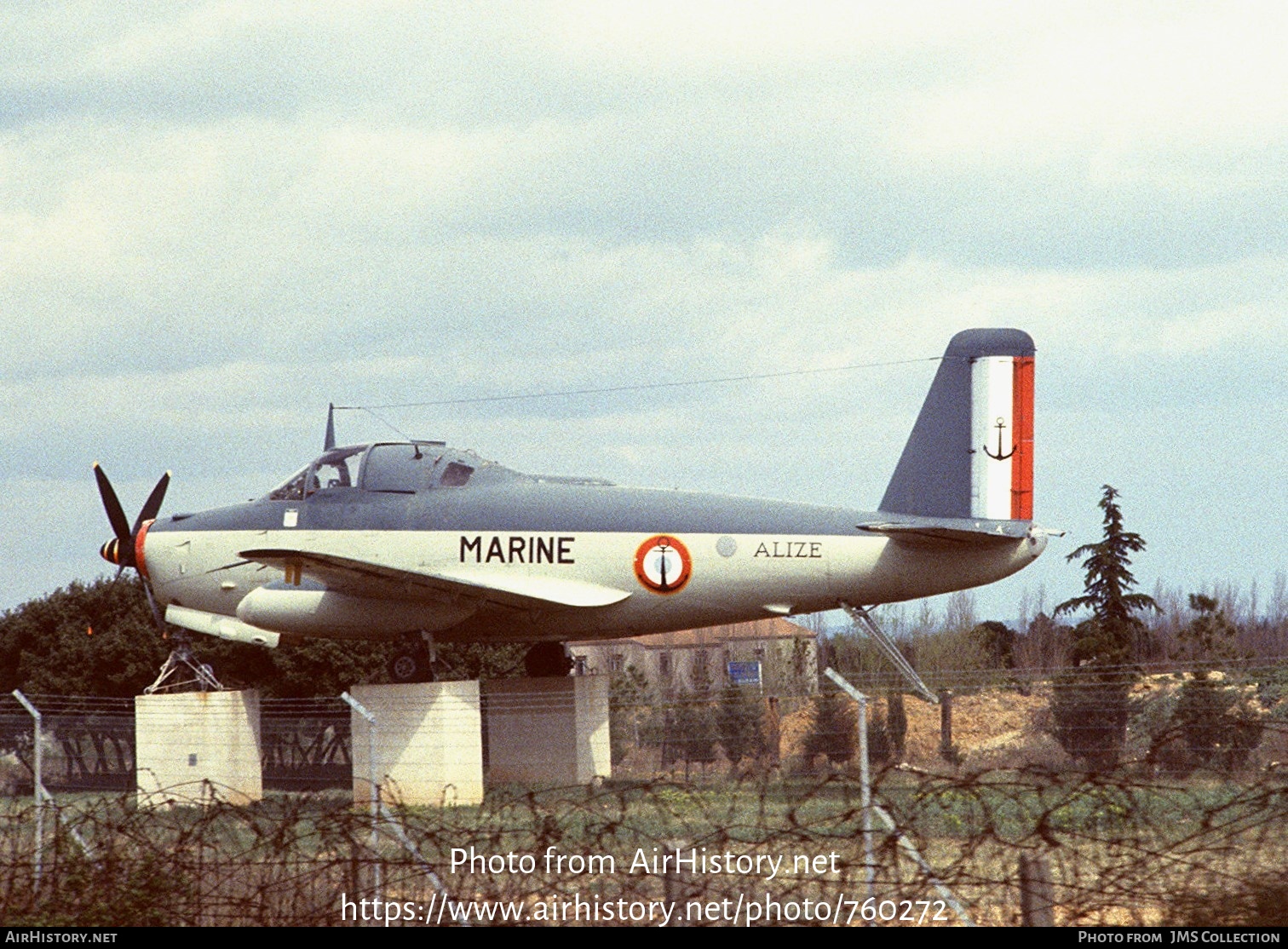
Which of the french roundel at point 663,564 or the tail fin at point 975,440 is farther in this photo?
the french roundel at point 663,564

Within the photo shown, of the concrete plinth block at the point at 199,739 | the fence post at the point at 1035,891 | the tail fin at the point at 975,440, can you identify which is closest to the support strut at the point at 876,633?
the tail fin at the point at 975,440

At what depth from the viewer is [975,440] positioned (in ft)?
68.8

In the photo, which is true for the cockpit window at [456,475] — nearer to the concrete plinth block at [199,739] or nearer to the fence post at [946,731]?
the concrete plinth block at [199,739]

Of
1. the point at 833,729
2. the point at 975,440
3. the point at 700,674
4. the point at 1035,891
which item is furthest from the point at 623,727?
the point at 700,674

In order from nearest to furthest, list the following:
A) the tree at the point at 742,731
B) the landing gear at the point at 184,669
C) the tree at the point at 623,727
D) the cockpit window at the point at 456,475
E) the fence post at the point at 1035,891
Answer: the fence post at the point at 1035,891
the tree at the point at 742,731
the cockpit window at the point at 456,475
the landing gear at the point at 184,669
the tree at the point at 623,727

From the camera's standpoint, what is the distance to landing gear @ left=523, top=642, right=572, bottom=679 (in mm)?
24516

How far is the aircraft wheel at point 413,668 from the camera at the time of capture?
72.5ft

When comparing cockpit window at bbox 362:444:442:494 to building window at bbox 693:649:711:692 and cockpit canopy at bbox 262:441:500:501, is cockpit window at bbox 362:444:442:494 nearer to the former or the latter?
cockpit canopy at bbox 262:441:500:501

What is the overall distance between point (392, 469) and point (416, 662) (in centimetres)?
267

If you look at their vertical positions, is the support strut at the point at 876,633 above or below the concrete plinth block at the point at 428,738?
above

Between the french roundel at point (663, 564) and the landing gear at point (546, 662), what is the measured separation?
149 inches

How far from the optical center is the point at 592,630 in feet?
72.9

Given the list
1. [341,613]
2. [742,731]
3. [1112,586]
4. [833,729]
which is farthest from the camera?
[1112,586]

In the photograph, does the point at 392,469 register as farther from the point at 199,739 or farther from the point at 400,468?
the point at 199,739
